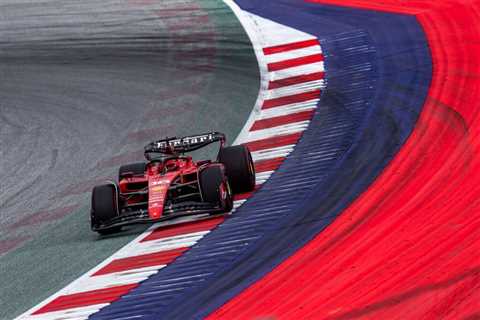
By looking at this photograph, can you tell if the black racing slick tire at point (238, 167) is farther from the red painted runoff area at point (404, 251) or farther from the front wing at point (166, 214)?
Answer: the red painted runoff area at point (404, 251)

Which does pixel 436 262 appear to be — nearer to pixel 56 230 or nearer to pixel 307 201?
pixel 307 201

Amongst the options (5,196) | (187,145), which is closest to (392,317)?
(187,145)

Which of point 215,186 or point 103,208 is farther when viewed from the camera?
point 103,208

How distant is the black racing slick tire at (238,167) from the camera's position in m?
14.8

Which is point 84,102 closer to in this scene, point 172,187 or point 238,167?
point 238,167

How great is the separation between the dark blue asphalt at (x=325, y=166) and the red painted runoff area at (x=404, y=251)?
0.88ft

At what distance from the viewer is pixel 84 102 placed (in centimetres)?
2189

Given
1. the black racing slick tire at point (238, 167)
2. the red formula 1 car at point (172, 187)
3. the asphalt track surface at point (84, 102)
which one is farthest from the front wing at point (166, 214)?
the black racing slick tire at point (238, 167)

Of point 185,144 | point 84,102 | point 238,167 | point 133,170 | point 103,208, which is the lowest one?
point 84,102

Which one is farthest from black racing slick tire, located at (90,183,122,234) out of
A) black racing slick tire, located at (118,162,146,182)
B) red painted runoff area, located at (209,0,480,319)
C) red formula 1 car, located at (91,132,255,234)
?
red painted runoff area, located at (209,0,480,319)

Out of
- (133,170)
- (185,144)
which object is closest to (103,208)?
(133,170)

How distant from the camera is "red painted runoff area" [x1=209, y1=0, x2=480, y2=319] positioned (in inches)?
423

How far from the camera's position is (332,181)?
1495 centimetres

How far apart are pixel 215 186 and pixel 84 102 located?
8550 mm
